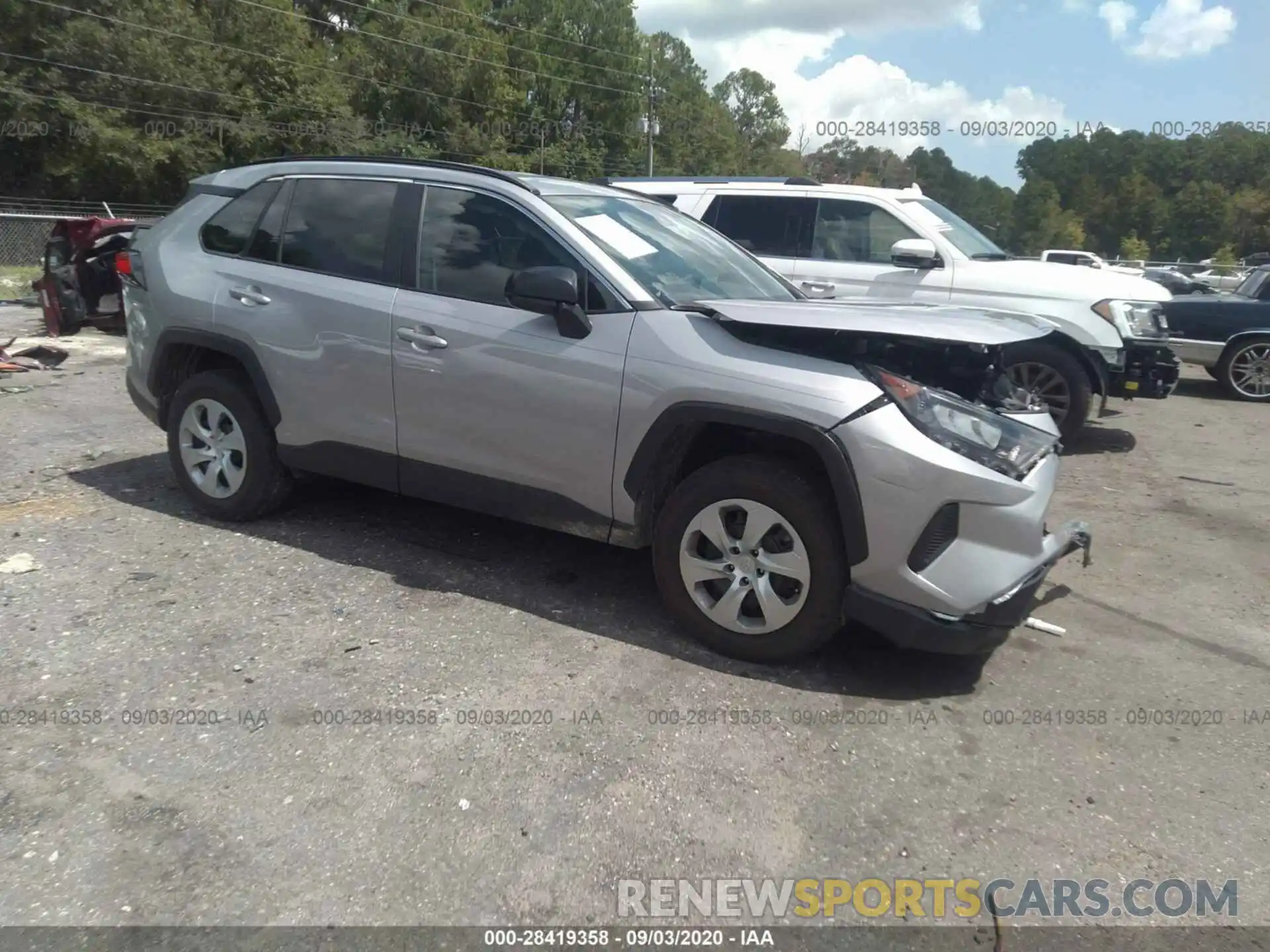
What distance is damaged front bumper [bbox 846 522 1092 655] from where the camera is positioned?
3535mm

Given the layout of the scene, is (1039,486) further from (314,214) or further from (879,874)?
(314,214)

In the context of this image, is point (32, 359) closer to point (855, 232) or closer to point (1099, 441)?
point (855, 232)

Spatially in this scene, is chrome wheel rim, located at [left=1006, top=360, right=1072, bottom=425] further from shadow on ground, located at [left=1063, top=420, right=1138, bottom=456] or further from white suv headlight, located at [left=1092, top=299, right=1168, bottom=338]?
white suv headlight, located at [left=1092, top=299, right=1168, bottom=338]

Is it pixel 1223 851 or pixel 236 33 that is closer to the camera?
pixel 1223 851

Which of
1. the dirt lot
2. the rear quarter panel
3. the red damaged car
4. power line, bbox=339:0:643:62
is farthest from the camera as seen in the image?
power line, bbox=339:0:643:62

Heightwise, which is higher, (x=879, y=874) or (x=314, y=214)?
(x=314, y=214)

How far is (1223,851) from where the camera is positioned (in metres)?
2.87

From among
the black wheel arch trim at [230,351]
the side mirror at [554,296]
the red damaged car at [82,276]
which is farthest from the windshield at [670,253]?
the red damaged car at [82,276]

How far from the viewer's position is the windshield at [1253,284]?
11.6 m

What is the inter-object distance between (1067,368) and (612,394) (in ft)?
17.0

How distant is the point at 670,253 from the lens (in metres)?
4.57


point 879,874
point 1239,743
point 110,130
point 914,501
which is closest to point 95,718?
point 879,874

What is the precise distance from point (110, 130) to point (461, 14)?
19.3 metres

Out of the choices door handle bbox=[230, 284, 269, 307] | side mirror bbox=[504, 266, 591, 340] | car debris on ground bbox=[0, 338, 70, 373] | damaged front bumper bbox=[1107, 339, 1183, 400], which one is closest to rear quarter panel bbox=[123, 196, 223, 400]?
door handle bbox=[230, 284, 269, 307]
